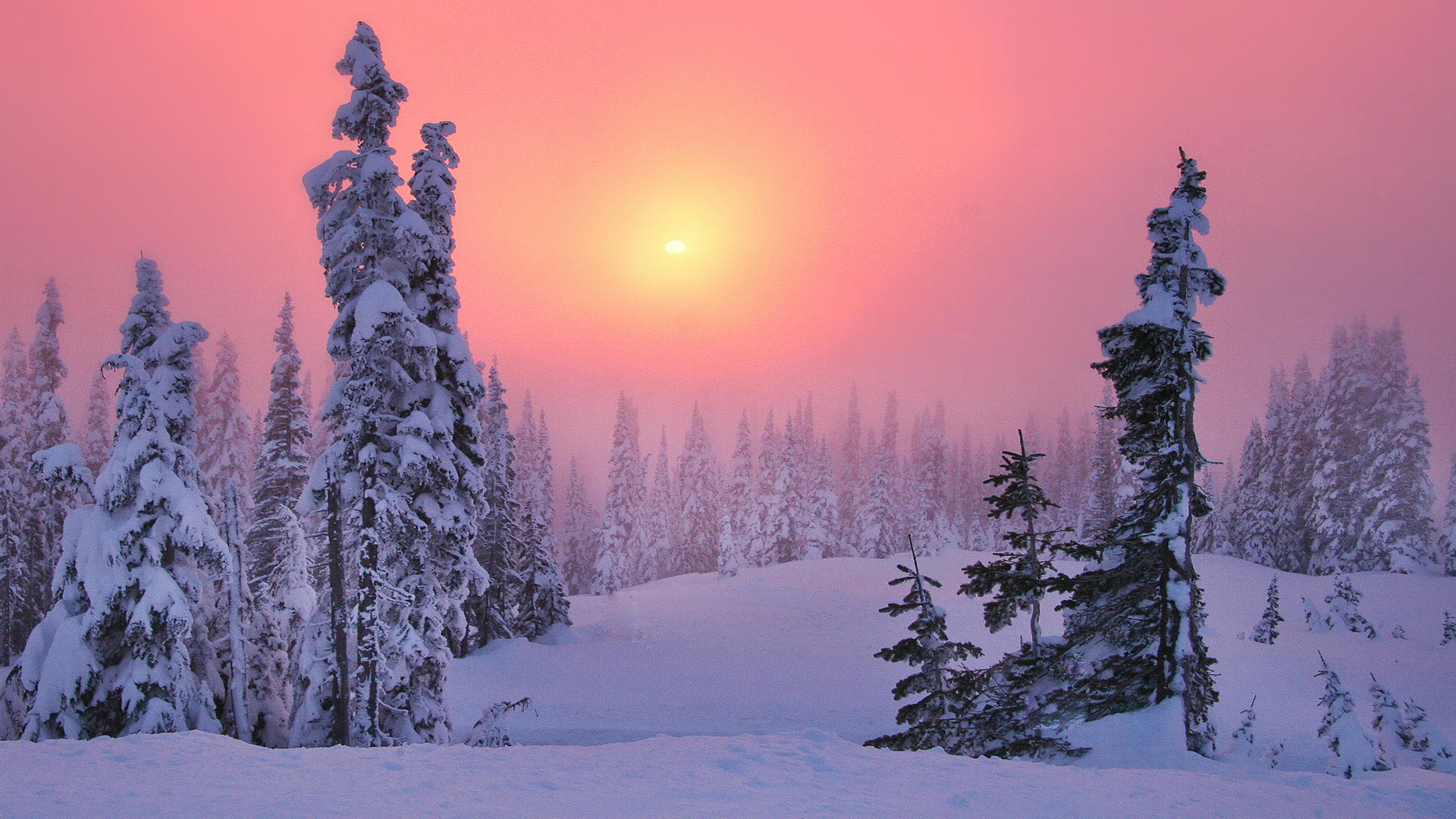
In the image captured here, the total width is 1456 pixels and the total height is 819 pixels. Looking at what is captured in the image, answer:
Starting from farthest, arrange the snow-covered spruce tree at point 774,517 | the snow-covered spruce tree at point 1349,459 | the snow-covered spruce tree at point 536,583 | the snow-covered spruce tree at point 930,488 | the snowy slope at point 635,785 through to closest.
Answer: the snow-covered spruce tree at point 930,488 < the snow-covered spruce tree at point 774,517 < the snow-covered spruce tree at point 1349,459 < the snow-covered spruce tree at point 536,583 < the snowy slope at point 635,785

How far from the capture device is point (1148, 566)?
40.2 feet

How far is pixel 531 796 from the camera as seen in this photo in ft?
24.5

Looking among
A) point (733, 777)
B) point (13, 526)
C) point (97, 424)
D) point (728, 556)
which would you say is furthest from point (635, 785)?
point (728, 556)

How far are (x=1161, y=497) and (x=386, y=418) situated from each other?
1518 cm

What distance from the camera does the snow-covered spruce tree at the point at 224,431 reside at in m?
33.8

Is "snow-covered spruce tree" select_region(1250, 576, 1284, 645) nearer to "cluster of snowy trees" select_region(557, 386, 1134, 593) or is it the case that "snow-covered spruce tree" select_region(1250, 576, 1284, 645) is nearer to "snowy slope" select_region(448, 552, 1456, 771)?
"snowy slope" select_region(448, 552, 1456, 771)

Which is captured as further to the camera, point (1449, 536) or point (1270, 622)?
point (1449, 536)

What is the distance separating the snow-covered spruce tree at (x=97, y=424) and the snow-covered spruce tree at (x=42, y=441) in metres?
4.64

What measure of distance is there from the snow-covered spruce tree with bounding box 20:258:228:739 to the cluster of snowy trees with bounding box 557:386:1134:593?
44.8m

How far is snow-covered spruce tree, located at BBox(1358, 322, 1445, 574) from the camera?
129 ft

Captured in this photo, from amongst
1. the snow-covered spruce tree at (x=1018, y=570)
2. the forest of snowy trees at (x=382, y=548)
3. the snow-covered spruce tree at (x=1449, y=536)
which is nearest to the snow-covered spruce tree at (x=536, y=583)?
the forest of snowy trees at (x=382, y=548)

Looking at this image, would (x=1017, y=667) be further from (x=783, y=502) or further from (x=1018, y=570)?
(x=783, y=502)

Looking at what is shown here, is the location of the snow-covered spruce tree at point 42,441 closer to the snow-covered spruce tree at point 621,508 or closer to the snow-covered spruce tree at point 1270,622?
the snow-covered spruce tree at point 621,508

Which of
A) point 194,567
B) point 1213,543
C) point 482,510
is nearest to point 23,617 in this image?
point 194,567
